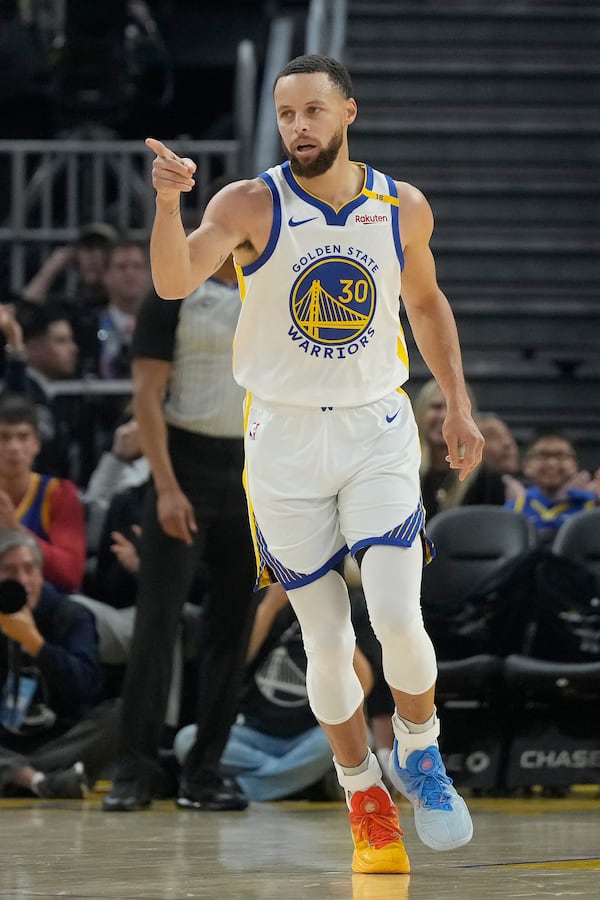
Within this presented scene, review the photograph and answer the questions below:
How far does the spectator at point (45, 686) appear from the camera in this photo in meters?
6.69

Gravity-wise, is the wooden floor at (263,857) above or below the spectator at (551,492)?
below

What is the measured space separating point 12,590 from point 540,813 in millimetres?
2068

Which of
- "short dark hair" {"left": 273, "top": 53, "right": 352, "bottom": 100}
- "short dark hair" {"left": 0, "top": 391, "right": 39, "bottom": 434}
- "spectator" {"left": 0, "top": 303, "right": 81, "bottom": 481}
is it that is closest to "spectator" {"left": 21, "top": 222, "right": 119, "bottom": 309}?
"spectator" {"left": 0, "top": 303, "right": 81, "bottom": 481}

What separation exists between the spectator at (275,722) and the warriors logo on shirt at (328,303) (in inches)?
102

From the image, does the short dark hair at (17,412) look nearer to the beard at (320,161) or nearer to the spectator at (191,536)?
the spectator at (191,536)

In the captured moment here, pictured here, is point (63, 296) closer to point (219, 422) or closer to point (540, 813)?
point (219, 422)

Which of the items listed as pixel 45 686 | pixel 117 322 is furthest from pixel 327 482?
pixel 117 322

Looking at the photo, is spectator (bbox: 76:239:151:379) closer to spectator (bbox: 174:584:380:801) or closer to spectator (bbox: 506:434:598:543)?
spectator (bbox: 506:434:598:543)

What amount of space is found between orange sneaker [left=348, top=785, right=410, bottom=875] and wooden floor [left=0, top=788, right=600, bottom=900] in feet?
0.22

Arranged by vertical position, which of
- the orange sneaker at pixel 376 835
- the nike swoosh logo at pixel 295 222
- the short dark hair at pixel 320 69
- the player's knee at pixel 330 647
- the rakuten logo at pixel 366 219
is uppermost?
the short dark hair at pixel 320 69

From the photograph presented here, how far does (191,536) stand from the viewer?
6.11 m

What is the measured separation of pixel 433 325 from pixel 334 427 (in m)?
0.47

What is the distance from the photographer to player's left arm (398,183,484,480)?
450cm

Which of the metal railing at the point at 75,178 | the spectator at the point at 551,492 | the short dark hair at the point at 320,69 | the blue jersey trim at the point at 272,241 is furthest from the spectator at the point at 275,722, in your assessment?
the metal railing at the point at 75,178
